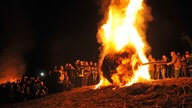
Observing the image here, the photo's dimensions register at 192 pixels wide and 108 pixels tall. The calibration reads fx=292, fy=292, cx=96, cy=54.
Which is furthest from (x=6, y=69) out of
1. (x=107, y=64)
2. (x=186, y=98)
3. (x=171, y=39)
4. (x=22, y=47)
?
(x=186, y=98)

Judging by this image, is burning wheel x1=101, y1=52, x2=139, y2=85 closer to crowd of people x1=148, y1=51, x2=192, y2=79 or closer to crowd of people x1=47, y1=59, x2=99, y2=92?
crowd of people x1=148, y1=51, x2=192, y2=79

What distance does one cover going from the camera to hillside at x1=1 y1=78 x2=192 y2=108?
1033 centimetres

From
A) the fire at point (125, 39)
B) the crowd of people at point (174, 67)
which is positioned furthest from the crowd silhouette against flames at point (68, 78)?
the fire at point (125, 39)

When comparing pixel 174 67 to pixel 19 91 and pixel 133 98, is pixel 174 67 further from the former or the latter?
pixel 19 91

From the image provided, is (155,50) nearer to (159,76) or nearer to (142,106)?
(159,76)

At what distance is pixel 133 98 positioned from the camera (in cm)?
1153

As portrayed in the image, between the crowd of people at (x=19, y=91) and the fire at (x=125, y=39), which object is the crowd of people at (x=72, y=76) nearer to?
the crowd of people at (x=19, y=91)

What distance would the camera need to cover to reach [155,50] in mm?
32688

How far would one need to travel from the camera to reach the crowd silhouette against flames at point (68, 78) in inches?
666

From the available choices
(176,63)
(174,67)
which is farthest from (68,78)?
(176,63)

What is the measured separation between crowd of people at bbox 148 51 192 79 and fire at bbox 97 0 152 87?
1.15 metres

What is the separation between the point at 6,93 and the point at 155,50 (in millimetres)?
19547

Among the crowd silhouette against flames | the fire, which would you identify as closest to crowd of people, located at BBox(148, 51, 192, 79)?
the crowd silhouette against flames

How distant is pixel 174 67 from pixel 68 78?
281 inches
